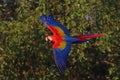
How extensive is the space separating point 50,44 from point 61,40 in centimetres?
253

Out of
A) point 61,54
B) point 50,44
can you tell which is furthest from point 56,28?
point 50,44

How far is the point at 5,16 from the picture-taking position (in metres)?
12.2

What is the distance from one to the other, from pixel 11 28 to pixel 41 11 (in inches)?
36.6

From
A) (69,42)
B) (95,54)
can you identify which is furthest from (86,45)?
(69,42)

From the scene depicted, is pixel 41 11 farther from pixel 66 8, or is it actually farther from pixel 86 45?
pixel 86 45

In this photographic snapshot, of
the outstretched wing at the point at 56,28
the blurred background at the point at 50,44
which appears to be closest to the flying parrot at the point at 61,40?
the outstretched wing at the point at 56,28

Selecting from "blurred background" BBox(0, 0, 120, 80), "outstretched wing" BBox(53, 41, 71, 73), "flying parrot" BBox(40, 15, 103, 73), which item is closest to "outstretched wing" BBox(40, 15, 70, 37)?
"flying parrot" BBox(40, 15, 103, 73)

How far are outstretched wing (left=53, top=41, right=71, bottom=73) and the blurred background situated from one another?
7.88ft

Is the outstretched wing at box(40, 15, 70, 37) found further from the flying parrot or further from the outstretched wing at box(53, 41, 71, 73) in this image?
the outstretched wing at box(53, 41, 71, 73)

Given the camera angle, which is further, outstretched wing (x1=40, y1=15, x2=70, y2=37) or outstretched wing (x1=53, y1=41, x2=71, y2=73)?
outstretched wing (x1=40, y1=15, x2=70, y2=37)

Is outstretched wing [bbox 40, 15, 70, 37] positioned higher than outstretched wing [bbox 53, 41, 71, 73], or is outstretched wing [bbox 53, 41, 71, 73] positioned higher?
outstretched wing [bbox 40, 15, 70, 37]

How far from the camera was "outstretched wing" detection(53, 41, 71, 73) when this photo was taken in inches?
301

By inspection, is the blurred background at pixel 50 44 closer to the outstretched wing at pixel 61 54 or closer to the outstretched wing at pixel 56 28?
the outstretched wing at pixel 56 28

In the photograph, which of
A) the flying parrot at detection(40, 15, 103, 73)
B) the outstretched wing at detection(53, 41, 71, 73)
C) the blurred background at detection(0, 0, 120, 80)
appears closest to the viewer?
the outstretched wing at detection(53, 41, 71, 73)
